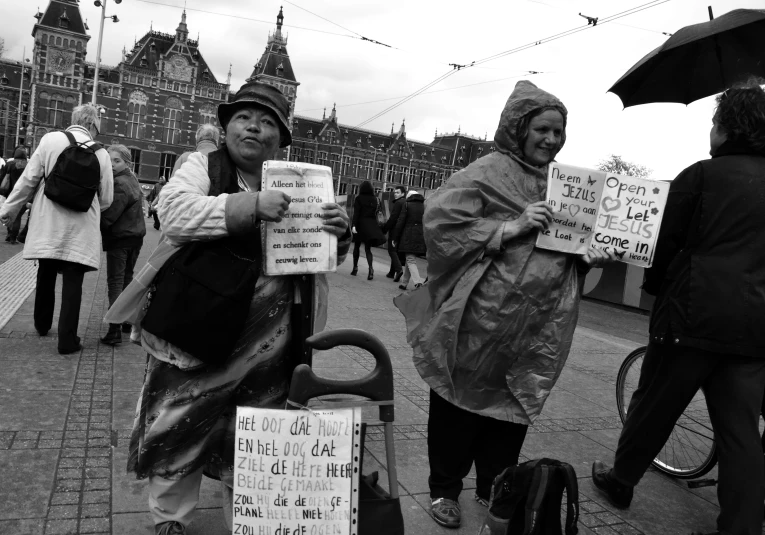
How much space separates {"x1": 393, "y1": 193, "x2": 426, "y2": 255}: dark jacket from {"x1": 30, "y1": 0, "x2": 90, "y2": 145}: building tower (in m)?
55.4

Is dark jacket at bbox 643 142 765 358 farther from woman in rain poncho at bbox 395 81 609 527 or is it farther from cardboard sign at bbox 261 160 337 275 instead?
cardboard sign at bbox 261 160 337 275

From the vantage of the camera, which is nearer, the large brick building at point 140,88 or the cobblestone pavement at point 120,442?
the cobblestone pavement at point 120,442

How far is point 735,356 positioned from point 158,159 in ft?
212

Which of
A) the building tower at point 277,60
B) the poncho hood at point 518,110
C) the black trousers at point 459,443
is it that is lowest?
the black trousers at point 459,443

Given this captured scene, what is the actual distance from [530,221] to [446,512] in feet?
4.66

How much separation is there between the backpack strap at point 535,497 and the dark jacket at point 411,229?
27.9ft

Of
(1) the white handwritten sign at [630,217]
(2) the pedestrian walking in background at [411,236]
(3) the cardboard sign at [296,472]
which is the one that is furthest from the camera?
(2) the pedestrian walking in background at [411,236]

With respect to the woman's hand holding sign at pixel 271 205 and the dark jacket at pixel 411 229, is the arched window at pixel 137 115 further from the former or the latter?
the woman's hand holding sign at pixel 271 205

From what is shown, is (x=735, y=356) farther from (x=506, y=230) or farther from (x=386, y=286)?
(x=386, y=286)

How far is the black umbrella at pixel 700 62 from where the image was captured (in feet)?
11.2

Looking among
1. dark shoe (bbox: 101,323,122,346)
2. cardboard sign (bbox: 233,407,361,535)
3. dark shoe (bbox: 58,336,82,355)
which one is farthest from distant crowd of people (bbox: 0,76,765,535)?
dark shoe (bbox: 101,323,122,346)

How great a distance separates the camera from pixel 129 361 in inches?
195

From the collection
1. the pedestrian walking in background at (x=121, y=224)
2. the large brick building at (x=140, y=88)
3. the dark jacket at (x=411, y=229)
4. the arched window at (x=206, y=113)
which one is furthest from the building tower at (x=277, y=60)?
the pedestrian walking in background at (x=121, y=224)

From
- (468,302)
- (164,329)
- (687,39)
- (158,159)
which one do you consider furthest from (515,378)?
(158,159)
